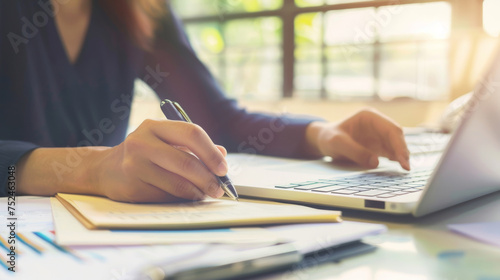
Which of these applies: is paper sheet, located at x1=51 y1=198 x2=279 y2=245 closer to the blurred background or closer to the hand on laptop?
the hand on laptop

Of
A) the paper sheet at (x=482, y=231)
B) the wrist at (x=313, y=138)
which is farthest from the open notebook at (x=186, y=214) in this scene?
the wrist at (x=313, y=138)

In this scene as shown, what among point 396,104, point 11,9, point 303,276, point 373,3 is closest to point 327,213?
point 303,276

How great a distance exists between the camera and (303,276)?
29cm

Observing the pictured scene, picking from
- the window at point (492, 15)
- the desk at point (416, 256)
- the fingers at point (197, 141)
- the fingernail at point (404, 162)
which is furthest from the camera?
the window at point (492, 15)

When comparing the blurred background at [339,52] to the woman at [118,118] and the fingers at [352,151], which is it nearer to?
the woman at [118,118]

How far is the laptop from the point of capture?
39 cm

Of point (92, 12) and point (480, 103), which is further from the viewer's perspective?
point (92, 12)

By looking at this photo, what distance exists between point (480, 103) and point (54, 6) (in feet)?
2.71

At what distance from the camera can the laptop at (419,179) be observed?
39cm

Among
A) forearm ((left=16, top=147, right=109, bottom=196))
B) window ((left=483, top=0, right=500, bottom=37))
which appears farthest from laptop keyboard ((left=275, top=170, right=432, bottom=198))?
window ((left=483, top=0, right=500, bottom=37))

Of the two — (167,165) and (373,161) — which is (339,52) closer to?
(373,161)

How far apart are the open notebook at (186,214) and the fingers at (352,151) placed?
0.31 m

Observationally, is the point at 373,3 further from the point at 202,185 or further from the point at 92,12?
the point at 202,185

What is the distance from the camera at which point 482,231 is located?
39cm
